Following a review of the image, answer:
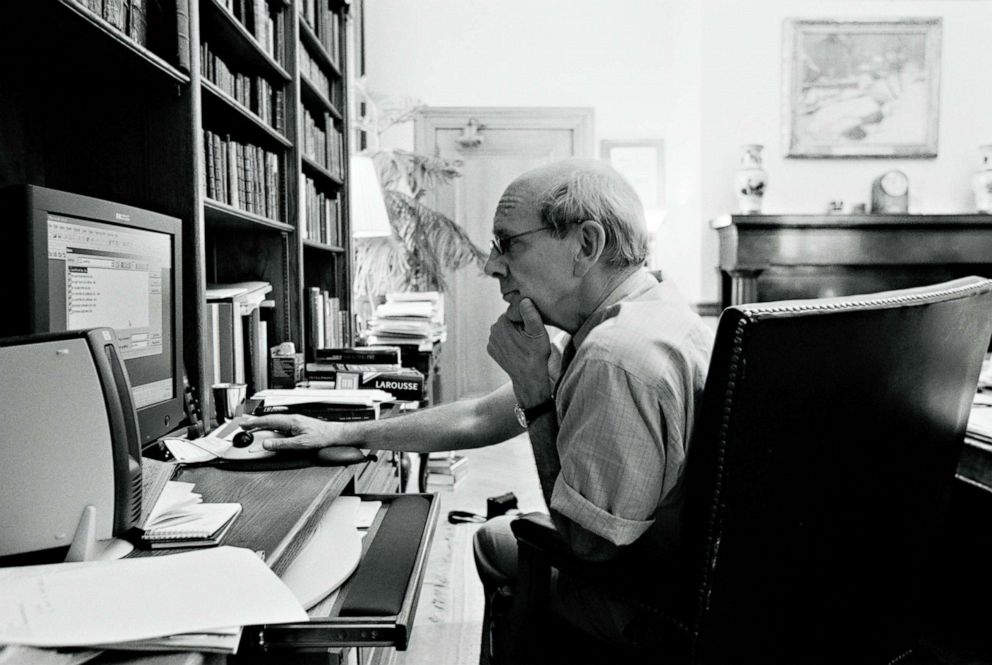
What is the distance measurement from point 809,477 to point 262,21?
2.01m

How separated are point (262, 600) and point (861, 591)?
0.78 metres

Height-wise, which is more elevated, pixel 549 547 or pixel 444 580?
pixel 549 547

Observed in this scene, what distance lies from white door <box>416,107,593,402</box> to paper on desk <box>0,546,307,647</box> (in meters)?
4.22

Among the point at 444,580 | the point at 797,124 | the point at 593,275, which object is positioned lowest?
the point at 444,580

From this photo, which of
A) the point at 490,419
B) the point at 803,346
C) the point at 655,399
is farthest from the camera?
the point at 490,419

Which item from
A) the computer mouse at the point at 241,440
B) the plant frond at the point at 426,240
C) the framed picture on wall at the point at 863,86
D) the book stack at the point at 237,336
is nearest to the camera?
the computer mouse at the point at 241,440

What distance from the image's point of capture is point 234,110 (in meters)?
1.98

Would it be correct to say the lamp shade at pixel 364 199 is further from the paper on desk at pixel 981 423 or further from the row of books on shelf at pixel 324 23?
the paper on desk at pixel 981 423

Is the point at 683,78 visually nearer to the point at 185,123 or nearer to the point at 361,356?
the point at 361,356

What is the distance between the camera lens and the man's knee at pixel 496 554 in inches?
53.2

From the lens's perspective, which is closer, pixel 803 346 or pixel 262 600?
pixel 262 600

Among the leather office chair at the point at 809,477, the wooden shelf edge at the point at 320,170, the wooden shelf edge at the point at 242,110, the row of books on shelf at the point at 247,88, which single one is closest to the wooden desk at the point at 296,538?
the leather office chair at the point at 809,477

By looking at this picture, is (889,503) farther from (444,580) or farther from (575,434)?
(444,580)

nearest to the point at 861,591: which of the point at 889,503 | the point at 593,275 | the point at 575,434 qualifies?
the point at 889,503
